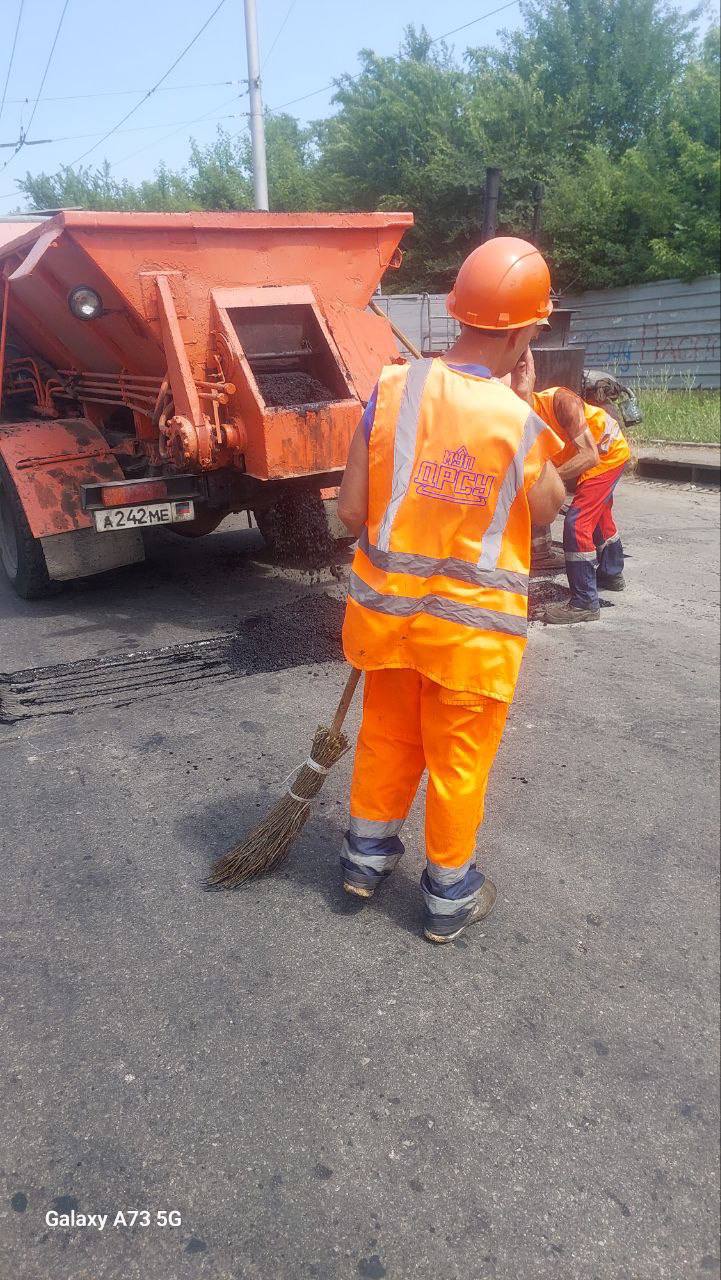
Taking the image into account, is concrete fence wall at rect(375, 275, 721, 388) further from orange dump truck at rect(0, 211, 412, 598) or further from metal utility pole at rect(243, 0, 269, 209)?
orange dump truck at rect(0, 211, 412, 598)

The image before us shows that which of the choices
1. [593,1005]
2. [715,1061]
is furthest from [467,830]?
[715,1061]

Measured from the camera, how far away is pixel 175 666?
4.18m

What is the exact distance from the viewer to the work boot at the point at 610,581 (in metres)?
5.54

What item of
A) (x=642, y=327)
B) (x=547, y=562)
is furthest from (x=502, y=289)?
(x=642, y=327)

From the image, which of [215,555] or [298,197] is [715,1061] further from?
[298,197]

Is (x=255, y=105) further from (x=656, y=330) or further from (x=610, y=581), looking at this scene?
(x=610, y=581)

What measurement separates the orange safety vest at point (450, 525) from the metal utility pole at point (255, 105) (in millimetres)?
13194

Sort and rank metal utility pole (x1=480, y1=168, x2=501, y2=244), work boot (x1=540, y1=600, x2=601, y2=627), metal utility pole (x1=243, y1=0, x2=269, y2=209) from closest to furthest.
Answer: work boot (x1=540, y1=600, x2=601, y2=627), metal utility pole (x1=480, y1=168, x2=501, y2=244), metal utility pole (x1=243, y1=0, x2=269, y2=209)

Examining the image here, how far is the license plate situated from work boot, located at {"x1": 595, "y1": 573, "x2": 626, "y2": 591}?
262cm

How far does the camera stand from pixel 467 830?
2289mm

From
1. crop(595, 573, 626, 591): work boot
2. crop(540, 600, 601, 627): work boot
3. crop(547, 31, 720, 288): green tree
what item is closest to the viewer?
crop(540, 600, 601, 627): work boot

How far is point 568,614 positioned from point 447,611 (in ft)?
9.92

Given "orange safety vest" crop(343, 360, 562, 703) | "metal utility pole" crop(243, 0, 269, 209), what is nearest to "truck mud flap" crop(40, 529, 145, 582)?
"orange safety vest" crop(343, 360, 562, 703)

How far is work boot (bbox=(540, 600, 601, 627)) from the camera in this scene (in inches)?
196
